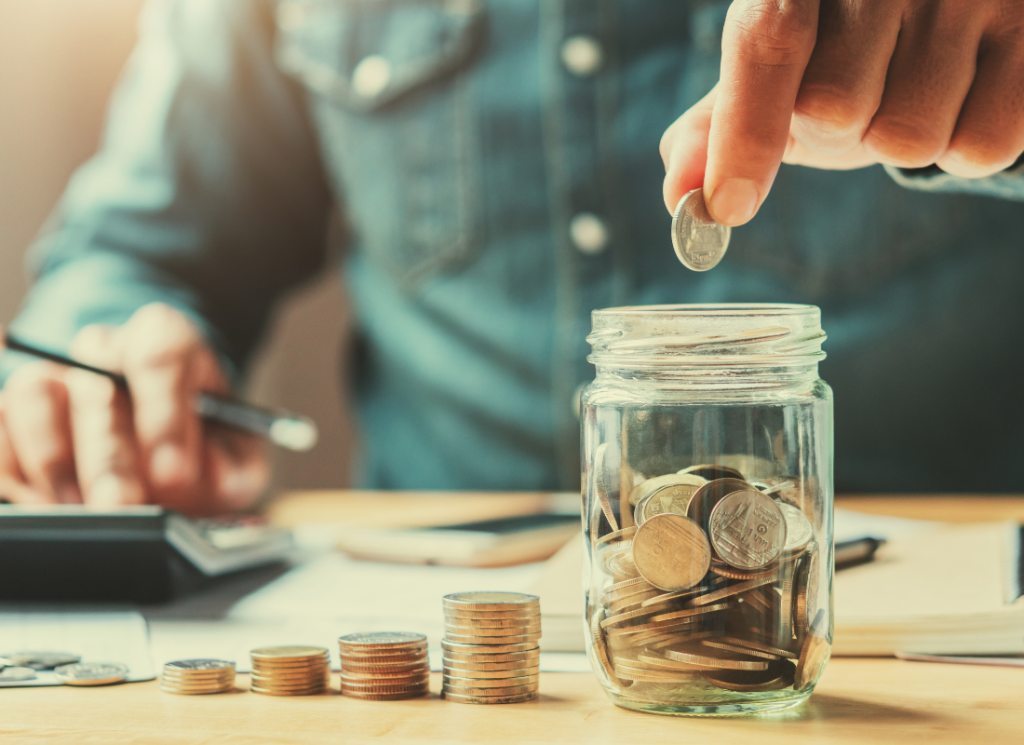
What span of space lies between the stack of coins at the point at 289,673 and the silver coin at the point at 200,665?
0.6 inches

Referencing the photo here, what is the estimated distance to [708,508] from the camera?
466mm

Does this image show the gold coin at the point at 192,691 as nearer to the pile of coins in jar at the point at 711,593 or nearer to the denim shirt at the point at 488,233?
the pile of coins in jar at the point at 711,593

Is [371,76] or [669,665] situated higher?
[371,76]

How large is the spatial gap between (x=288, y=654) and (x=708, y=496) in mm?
244

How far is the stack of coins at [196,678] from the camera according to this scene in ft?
1.75

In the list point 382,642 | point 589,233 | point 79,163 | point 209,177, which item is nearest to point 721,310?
point 382,642

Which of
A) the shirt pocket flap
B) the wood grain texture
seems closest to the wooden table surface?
the wood grain texture

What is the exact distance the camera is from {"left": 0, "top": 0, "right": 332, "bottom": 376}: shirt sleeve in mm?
1592

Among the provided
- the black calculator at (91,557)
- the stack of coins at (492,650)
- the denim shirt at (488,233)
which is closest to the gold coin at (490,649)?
the stack of coins at (492,650)

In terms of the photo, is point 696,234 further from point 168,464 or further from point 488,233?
point 488,233

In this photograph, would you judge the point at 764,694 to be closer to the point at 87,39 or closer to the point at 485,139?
the point at 485,139

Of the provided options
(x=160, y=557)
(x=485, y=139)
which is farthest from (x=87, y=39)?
(x=160, y=557)

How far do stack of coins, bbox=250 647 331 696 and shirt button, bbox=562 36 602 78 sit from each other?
1112 mm

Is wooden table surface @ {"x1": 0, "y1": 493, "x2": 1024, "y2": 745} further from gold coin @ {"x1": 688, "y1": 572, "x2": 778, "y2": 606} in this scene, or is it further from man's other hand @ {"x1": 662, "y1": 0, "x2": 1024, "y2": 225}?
man's other hand @ {"x1": 662, "y1": 0, "x2": 1024, "y2": 225}
